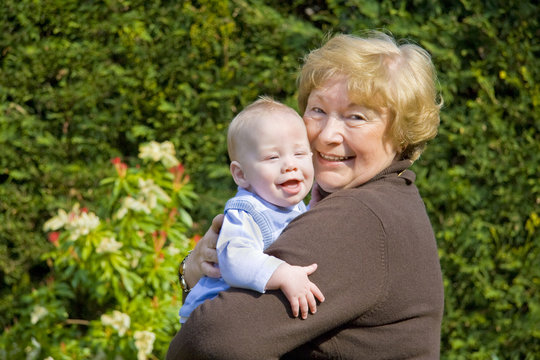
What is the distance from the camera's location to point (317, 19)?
14.7ft

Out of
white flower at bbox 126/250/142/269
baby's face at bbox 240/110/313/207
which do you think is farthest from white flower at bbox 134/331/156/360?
baby's face at bbox 240/110/313/207

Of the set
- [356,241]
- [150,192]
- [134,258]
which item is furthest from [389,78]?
[134,258]

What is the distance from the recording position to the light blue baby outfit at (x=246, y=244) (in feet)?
5.72

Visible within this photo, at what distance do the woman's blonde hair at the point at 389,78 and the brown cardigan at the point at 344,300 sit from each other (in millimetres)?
316

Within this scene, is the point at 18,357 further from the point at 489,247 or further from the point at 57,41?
the point at 489,247

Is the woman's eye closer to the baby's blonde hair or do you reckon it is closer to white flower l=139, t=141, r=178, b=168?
the baby's blonde hair

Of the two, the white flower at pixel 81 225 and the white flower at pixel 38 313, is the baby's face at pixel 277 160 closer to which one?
the white flower at pixel 81 225

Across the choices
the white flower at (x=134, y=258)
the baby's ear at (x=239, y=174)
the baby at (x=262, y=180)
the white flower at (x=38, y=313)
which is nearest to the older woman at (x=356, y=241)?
the baby at (x=262, y=180)

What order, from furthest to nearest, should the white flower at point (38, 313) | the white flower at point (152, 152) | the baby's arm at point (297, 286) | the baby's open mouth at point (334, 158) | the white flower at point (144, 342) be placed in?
the white flower at point (38, 313) → the white flower at point (152, 152) → the white flower at point (144, 342) → the baby's open mouth at point (334, 158) → the baby's arm at point (297, 286)

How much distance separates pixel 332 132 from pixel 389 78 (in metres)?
0.24

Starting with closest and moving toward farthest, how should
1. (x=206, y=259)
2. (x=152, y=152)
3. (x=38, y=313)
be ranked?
(x=206, y=259)
(x=152, y=152)
(x=38, y=313)

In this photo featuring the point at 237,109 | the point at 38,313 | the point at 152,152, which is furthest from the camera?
the point at 237,109

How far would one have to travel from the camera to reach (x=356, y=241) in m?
1.77

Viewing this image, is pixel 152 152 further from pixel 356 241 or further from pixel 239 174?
pixel 356 241
